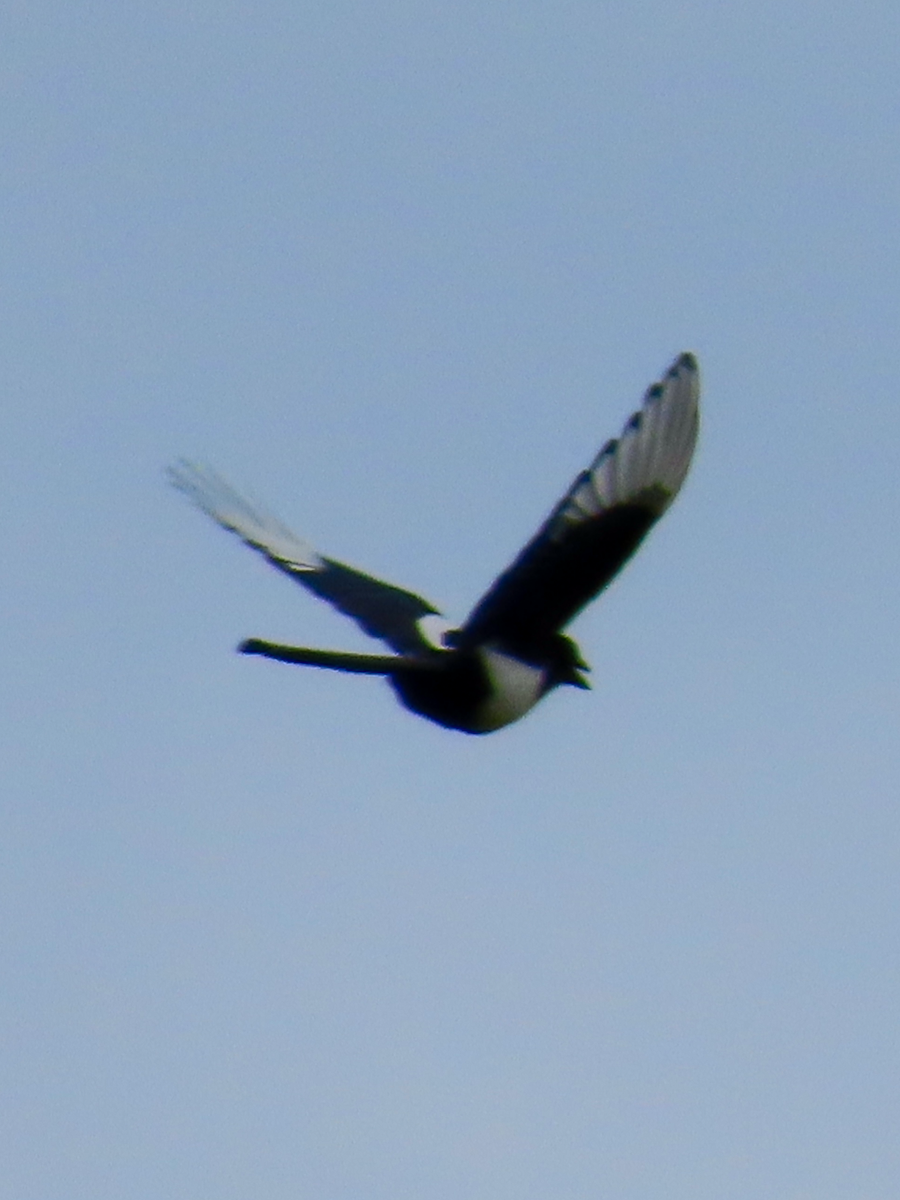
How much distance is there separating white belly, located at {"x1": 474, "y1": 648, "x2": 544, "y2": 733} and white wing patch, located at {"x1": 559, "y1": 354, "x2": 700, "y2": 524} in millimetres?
751

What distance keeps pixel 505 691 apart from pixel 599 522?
36.2 inches

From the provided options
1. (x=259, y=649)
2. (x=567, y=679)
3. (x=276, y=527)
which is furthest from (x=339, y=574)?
(x=259, y=649)

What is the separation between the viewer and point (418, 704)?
346 inches

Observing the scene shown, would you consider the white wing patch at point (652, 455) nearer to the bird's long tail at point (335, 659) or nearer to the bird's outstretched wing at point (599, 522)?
the bird's outstretched wing at point (599, 522)

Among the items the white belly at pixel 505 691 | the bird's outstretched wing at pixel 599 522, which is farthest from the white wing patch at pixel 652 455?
the white belly at pixel 505 691

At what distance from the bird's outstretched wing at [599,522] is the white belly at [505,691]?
10cm

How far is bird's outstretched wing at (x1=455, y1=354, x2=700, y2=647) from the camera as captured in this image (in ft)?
29.4

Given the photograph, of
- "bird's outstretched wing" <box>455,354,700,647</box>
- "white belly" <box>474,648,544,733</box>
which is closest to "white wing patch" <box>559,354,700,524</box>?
"bird's outstretched wing" <box>455,354,700,647</box>

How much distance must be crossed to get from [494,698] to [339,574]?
249cm

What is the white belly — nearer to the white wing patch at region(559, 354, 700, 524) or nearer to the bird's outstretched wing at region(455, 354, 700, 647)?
the bird's outstretched wing at region(455, 354, 700, 647)

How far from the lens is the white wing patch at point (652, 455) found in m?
9.39

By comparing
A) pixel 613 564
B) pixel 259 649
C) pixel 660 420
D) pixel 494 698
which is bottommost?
pixel 259 649

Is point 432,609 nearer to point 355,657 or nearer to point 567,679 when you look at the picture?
point 567,679

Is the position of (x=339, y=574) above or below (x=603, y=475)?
below
